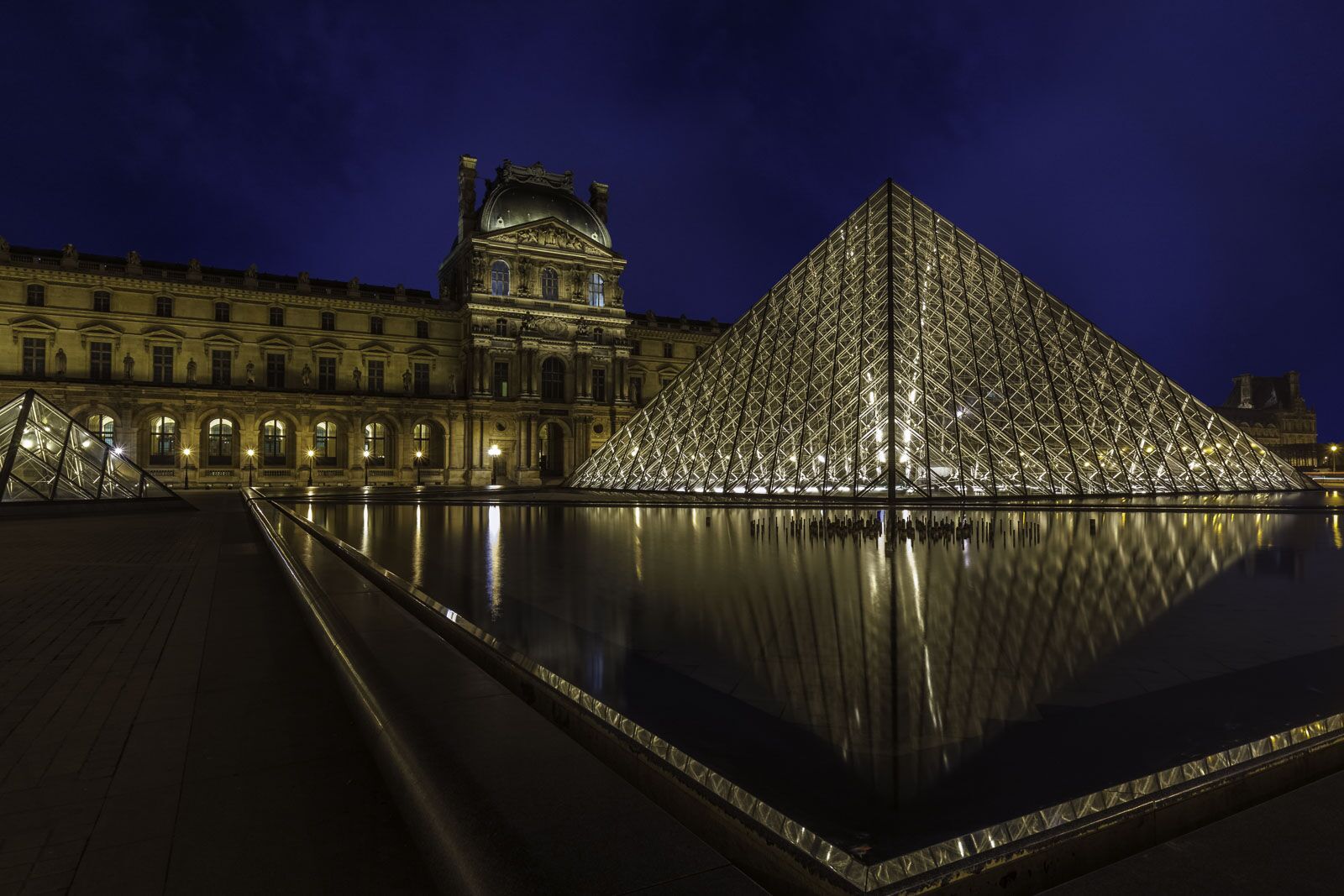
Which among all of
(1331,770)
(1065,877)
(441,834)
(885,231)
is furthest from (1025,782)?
(885,231)

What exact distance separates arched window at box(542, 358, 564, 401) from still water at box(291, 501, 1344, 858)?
123 feet

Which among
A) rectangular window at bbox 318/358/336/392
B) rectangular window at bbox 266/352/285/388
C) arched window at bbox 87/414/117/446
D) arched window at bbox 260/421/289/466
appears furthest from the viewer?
rectangular window at bbox 318/358/336/392

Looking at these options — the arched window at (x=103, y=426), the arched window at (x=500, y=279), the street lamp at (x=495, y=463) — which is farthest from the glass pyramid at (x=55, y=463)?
the arched window at (x=500, y=279)

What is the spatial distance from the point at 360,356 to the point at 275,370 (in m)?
4.60

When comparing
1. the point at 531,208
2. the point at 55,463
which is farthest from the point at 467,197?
the point at 55,463

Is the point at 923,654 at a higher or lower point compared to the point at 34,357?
lower

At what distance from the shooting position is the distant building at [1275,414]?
7038 cm

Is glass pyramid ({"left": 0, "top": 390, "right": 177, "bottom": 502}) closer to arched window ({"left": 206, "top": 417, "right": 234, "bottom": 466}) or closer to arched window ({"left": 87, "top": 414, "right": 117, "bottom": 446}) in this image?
arched window ({"left": 87, "top": 414, "right": 117, "bottom": 446})

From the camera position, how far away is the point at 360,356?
43.3 m

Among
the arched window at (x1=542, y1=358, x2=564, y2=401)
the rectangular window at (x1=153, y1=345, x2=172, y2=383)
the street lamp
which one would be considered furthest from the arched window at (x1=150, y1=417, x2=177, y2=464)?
the arched window at (x1=542, y1=358, x2=564, y2=401)

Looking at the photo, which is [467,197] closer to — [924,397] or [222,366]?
[222,366]

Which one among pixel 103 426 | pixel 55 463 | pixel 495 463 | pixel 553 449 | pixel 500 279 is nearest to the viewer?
pixel 55 463

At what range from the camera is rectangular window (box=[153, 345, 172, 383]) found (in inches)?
1506

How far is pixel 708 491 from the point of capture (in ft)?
81.0
